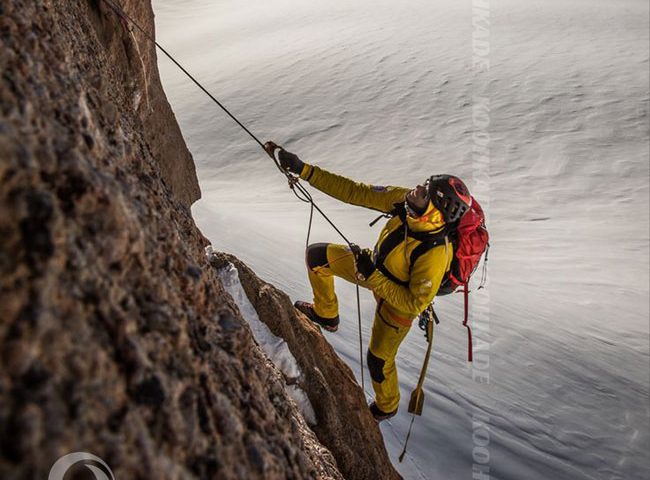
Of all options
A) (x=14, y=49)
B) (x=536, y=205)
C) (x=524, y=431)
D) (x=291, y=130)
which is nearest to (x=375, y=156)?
(x=291, y=130)

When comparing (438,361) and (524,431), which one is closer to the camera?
(524,431)

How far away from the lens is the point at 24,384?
0.77 meters

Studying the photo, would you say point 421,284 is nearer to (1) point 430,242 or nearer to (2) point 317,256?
(1) point 430,242

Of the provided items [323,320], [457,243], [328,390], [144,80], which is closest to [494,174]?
[323,320]

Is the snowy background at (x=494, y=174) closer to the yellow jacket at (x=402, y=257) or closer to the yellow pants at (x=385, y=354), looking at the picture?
the yellow pants at (x=385, y=354)

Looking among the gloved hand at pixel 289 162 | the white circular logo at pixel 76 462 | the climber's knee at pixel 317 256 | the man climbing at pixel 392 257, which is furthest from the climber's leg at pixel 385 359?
the white circular logo at pixel 76 462

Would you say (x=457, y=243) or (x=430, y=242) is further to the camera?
(x=457, y=243)

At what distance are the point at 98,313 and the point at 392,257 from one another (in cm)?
282

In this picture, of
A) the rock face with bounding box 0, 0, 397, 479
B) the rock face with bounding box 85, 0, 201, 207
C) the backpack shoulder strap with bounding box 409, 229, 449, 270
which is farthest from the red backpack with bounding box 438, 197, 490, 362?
the rock face with bounding box 0, 0, 397, 479

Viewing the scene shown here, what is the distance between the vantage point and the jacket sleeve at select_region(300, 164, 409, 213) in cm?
382

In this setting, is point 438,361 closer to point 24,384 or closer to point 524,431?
point 524,431

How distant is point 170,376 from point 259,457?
304 millimetres

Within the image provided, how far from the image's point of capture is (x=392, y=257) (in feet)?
11.8

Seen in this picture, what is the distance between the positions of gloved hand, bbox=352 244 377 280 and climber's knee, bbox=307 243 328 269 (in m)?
0.41
